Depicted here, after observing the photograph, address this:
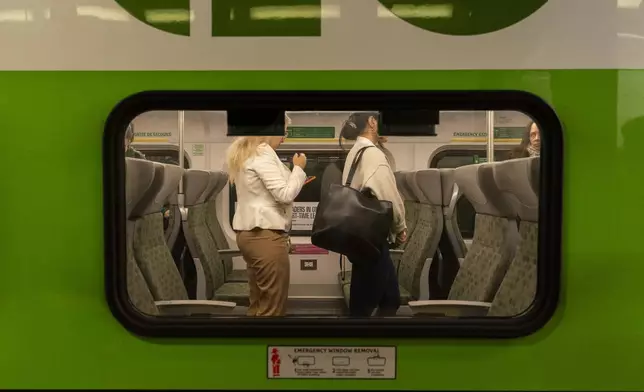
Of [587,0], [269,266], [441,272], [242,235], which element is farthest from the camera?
[441,272]

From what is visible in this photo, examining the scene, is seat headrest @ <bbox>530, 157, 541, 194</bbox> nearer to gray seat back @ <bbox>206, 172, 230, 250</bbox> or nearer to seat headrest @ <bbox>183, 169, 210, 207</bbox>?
seat headrest @ <bbox>183, 169, 210, 207</bbox>

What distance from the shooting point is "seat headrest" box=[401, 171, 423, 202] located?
16.4 ft

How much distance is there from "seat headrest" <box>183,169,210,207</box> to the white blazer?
220cm

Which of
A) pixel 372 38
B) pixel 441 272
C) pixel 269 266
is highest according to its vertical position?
pixel 372 38

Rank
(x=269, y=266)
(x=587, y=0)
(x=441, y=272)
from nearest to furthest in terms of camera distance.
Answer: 1. (x=587, y=0)
2. (x=269, y=266)
3. (x=441, y=272)

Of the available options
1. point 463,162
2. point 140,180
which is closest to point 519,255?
point 140,180

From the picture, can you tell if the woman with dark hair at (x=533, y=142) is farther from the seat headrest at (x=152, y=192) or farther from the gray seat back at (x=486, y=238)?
the seat headrest at (x=152, y=192)

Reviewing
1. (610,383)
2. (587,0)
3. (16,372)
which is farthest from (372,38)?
(16,372)

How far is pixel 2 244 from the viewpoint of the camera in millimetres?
1469

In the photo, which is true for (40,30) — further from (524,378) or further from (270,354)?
(524,378)

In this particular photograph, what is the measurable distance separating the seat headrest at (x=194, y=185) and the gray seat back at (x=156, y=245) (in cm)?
170

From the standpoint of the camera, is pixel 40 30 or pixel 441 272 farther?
pixel 441 272

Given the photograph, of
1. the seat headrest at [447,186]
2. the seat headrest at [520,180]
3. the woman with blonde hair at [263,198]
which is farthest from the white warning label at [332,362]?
the seat headrest at [447,186]

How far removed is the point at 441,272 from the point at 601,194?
3.19 meters
